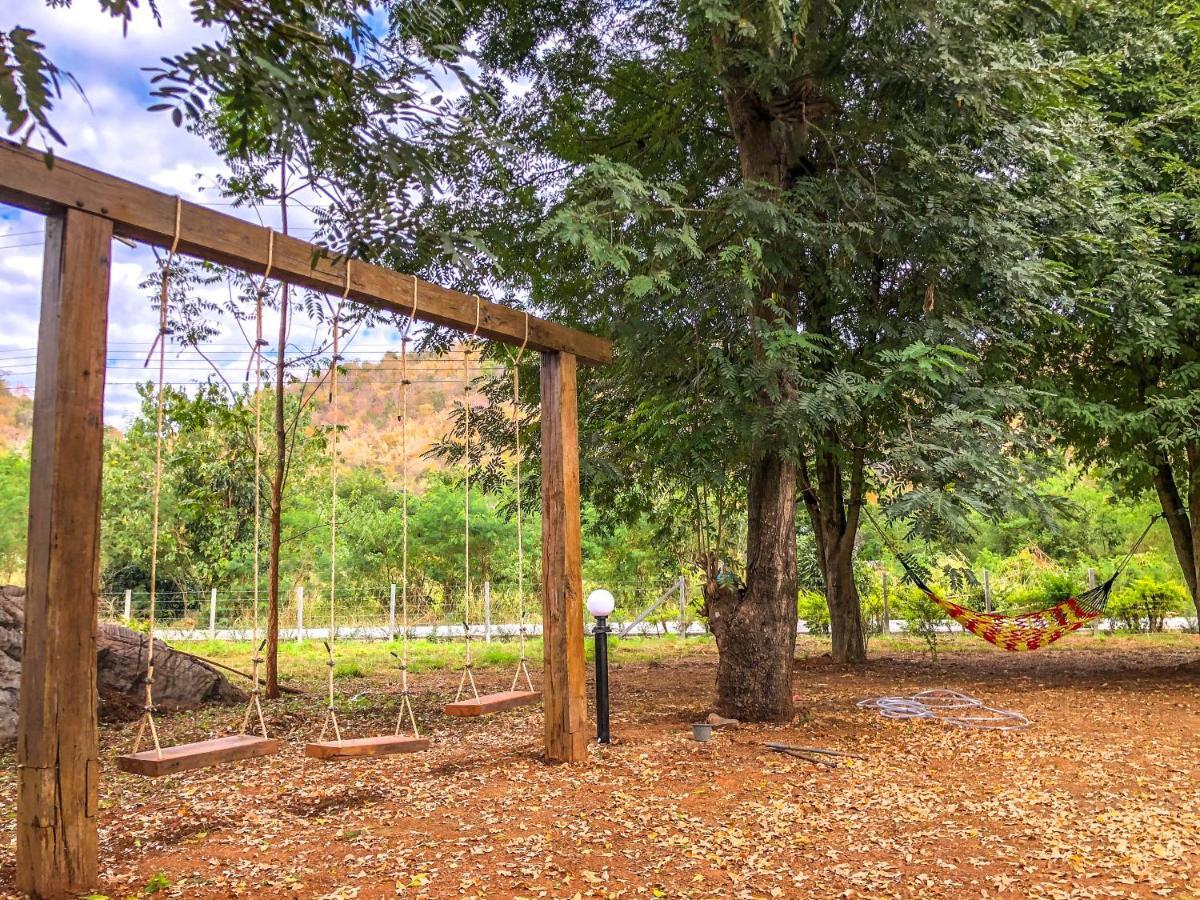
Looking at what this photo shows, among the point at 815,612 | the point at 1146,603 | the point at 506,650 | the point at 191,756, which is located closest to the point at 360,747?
the point at 191,756

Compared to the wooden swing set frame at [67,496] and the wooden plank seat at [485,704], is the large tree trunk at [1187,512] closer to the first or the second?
the wooden plank seat at [485,704]

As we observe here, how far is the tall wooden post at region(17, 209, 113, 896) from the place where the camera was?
8.20 ft

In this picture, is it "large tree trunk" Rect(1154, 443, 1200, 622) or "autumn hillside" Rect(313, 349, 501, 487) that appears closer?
"large tree trunk" Rect(1154, 443, 1200, 622)

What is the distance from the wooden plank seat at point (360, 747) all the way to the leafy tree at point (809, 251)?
6.93ft

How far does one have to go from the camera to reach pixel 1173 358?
7117mm

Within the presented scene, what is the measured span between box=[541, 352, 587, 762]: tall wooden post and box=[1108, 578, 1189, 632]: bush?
10.9 meters

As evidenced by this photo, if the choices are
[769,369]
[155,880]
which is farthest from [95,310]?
[769,369]

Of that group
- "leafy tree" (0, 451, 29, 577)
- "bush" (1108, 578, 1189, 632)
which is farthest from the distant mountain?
"bush" (1108, 578, 1189, 632)

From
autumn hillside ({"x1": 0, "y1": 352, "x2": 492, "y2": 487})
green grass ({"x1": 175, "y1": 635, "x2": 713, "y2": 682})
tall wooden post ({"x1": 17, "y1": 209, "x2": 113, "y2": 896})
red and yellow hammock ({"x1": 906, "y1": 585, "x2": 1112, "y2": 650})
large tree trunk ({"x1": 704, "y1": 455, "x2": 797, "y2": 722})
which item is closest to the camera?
tall wooden post ({"x1": 17, "y1": 209, "x2": 113, "y2": 896})

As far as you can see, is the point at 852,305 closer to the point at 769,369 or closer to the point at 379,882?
the point at 769,369

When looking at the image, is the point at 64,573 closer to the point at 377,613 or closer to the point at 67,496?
the point at 67,496

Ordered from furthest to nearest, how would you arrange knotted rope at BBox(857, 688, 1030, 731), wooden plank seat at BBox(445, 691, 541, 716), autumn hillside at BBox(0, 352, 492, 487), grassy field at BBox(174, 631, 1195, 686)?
autumn hillside at BBox(0, 352, 492, 487)
grassy field at BBox(174, 631, 1195, 686)
knotted rope at BBox(857, 688, 1030, 731)
wooden plank seat at BBox(445, 691, 541, 716)

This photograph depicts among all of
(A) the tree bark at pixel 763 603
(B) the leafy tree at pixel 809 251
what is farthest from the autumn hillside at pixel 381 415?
(A) the tree bark at pixel 763 603

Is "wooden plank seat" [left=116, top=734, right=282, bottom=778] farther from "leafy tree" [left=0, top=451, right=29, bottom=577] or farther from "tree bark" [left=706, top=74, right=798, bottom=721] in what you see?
"leafy tree" [left=0, top=451, right=29, bottom=577]
